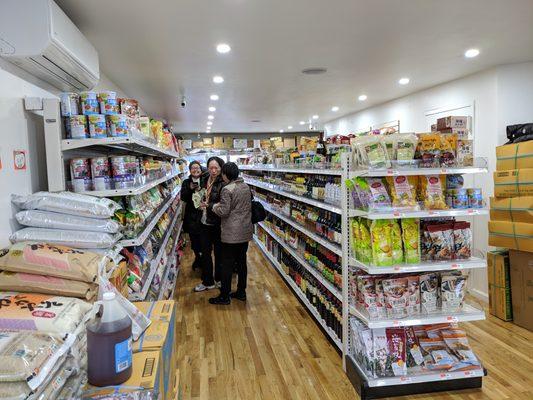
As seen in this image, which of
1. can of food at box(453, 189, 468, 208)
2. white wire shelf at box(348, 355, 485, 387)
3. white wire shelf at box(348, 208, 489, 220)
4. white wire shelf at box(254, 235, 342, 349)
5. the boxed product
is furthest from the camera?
the boxed product

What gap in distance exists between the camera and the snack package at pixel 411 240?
2906mm

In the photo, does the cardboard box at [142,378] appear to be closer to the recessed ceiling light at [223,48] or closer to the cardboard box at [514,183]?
the recessed ceiling light at [223,48]

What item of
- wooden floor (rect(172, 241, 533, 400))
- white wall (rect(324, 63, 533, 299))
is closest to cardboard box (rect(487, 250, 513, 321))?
wooden floor (rect(172, 241, 533, 400))

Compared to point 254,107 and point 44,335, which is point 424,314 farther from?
point 254,107

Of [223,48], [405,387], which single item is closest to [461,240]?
[405,387]

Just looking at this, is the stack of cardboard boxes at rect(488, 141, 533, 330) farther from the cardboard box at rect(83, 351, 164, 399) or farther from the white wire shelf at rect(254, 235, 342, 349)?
the cardboard box at rect(83, 351, 164, 399)

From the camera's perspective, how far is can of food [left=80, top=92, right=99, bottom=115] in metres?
2.35

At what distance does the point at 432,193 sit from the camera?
2967 millimetres

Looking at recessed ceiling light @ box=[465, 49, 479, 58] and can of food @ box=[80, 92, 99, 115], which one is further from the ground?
recessed ceiling light @ box=[465, 49, 479, 58]

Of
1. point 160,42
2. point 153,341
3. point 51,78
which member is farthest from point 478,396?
point 160,42

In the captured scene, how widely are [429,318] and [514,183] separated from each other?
224 cm

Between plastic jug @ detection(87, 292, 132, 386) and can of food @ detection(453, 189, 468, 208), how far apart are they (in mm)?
2569

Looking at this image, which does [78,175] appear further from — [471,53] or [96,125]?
[471,53]

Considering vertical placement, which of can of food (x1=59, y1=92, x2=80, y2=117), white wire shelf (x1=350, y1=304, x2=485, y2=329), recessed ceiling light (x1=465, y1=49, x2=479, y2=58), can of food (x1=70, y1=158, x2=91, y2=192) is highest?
recessed ceiling light (x1=465, y1=49, x2=479, y2=58)
